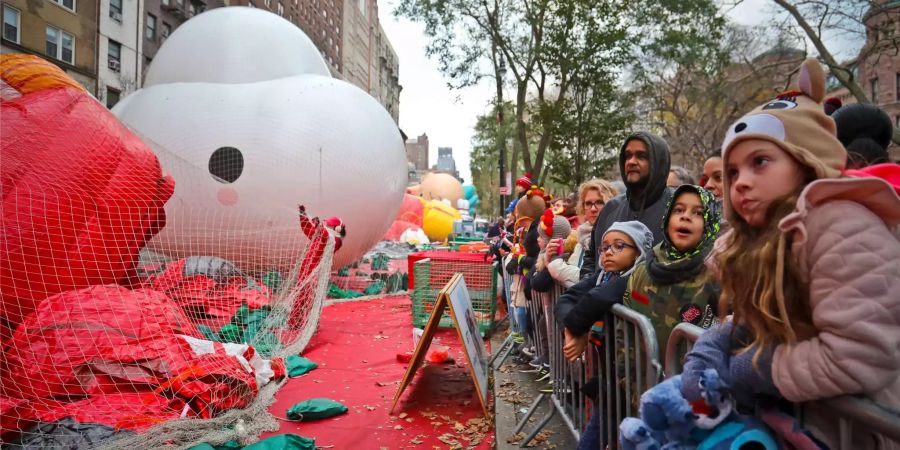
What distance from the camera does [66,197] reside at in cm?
559

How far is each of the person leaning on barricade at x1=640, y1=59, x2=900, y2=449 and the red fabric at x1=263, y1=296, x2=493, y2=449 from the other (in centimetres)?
306

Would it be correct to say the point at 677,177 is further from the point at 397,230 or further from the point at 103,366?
the point at 397,230

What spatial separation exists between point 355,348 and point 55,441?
387 cm

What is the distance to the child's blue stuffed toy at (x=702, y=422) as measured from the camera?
1.41m

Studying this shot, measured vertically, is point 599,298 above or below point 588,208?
below

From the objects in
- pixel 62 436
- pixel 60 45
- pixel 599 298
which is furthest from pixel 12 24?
pixel 599 298

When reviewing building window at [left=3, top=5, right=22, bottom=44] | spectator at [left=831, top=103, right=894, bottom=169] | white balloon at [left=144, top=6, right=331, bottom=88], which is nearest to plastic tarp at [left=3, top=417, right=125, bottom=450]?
spectator at [left=831, top=103, right=894, bottom=169]

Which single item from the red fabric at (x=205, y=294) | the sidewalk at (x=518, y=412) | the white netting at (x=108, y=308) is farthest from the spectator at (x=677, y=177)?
the red fabric at (x=205, y=294)

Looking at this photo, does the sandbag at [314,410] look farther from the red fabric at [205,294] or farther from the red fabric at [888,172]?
the red fabric at [888,172]

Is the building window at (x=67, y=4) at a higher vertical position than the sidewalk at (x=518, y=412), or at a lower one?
higher

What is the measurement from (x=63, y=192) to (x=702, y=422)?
6230 millimetres

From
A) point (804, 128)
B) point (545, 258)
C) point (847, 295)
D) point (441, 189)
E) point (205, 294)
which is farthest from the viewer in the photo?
point (441, 189)

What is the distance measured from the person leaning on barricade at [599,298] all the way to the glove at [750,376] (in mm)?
1281

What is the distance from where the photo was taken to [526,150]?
61.5 feet
